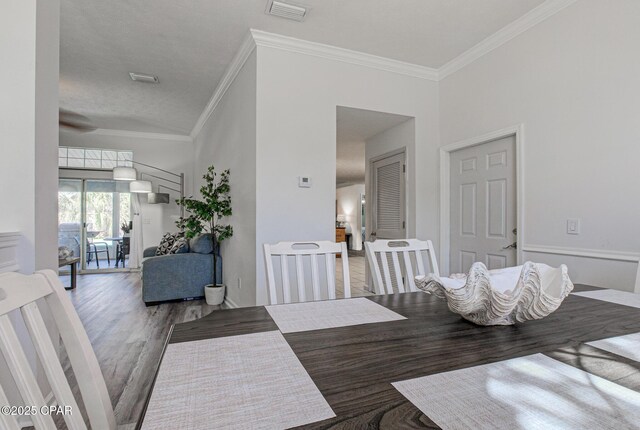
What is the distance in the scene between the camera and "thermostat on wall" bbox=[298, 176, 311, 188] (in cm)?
312

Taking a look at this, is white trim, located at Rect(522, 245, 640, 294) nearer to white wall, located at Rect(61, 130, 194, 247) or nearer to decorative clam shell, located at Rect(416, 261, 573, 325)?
decorative clam shell, located at Rect(416, 261, 573, 325)

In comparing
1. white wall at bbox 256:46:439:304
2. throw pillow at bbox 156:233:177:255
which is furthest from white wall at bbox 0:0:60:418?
throw pillow at bbox 156:233:177:255

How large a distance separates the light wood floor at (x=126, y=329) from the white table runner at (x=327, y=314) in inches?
29.7

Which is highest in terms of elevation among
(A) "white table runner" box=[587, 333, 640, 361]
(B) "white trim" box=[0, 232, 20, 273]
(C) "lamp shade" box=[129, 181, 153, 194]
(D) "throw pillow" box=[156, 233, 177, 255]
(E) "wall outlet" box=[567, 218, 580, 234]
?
(C) "lamp shade" box=[129, 181, 153, 194]

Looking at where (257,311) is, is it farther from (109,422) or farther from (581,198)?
(581,198)

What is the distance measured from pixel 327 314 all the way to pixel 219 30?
2854 millimetres

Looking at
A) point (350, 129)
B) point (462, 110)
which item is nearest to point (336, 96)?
point (350, 129)

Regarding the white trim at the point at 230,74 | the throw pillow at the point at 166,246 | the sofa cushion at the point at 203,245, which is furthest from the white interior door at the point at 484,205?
the throw pillow at the point at 166,246

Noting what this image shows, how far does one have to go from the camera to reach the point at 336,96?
130 inches

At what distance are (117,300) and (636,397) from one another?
4882mm

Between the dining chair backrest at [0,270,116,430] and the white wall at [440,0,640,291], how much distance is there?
2.80 metres

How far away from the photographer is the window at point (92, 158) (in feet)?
20.1

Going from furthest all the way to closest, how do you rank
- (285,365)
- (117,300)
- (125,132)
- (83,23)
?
(125,132)
(117,300)
(83,23)
(285,365)

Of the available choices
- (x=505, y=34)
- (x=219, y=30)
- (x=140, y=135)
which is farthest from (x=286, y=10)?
(x=140, y=135)
